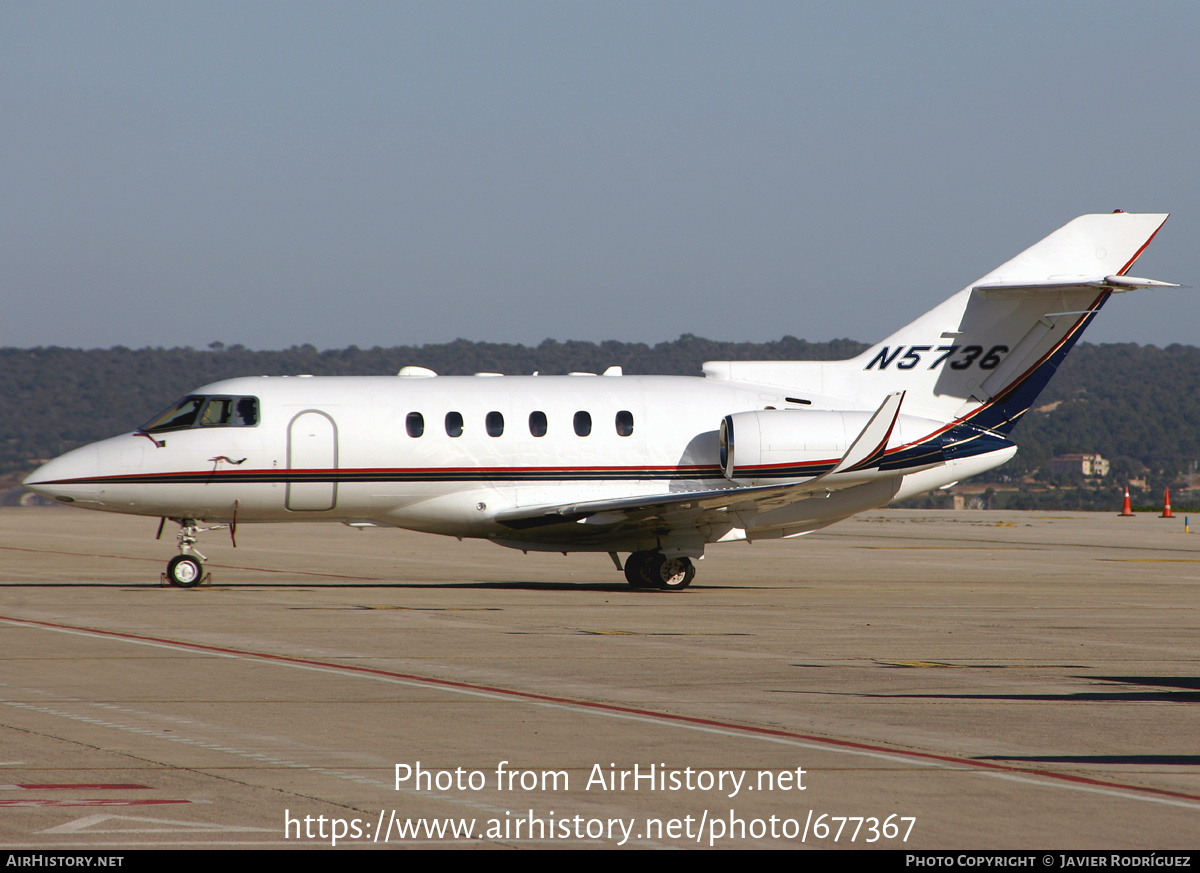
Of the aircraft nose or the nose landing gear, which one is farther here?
the nose landing gear

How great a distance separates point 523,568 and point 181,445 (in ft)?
27.5

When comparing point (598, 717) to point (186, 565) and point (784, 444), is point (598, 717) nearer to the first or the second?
point (784, 444)

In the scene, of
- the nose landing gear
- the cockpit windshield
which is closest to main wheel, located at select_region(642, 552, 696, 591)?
the cockpit windshield

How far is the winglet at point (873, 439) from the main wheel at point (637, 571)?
3.63 m

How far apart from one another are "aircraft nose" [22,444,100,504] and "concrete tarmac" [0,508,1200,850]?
5.15 feet

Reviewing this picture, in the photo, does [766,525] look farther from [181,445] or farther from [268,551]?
[268,551]

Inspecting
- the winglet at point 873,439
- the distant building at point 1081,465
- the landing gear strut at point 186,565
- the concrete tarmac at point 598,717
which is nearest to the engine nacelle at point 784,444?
the winglet at point 873,439

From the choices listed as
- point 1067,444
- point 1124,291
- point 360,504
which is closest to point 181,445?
point 360,504

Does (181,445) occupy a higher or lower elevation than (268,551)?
higher

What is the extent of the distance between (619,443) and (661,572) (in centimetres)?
223

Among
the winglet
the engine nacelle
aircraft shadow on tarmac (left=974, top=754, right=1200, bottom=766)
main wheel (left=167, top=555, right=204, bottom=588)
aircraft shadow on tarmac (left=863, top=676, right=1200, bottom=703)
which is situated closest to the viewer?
aircraft shadow on tarmac (left=974, top=754, right=1200, bottom=766)

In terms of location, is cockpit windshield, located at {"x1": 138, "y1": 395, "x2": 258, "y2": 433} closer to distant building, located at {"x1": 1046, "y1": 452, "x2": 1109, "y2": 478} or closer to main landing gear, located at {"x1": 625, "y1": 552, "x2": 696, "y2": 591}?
main landing gear, located at {"x1": 625, "y1": 552, "x2": 696, "y2": 591}

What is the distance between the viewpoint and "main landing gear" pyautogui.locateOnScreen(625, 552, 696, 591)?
76.4 ft
